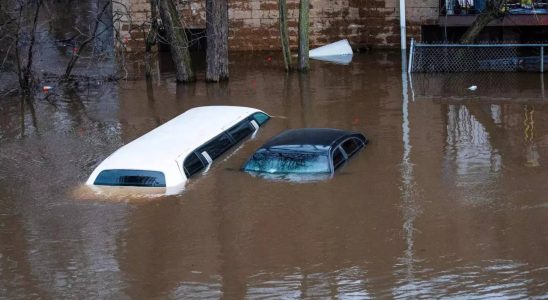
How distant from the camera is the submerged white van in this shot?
12.6 metres

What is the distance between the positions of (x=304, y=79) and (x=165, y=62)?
6765mm

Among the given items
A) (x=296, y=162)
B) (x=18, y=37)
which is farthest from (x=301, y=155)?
(x=18, y=37)

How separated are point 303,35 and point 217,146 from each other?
10645 mm

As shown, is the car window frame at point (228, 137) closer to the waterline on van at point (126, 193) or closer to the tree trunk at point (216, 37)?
the waterline on van at point (126, 193)

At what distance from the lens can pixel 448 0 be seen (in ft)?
89.7

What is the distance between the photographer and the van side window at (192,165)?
42.9 ft

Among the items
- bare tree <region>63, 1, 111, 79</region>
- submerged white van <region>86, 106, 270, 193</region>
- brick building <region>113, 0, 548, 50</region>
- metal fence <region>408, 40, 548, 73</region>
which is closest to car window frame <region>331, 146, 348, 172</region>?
submerged white van <region>86, 106, 270, 193</region>

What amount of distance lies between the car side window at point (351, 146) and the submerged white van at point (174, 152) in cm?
212

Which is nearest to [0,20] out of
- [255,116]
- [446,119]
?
[255,116]

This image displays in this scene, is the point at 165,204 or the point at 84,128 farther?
the point at 84,128

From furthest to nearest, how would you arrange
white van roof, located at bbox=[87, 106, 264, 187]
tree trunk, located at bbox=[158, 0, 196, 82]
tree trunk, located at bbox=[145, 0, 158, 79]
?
tree trunk, located at bbox=[145, 0, 158, 79]
tree trunk, located at bbox=[158, 0, 196, 82]
white van roof, located at bbox=[87, 106, 264, 187]

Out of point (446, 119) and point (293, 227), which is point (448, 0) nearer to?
point (446, 119)

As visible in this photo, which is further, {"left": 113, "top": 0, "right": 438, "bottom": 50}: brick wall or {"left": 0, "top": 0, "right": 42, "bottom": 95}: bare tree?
{"left": 113, "top": 0, "right": 438, "bottom": 50}: brick wall

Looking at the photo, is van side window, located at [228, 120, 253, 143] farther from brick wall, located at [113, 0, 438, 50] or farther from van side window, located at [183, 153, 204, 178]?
brick wall, located at [113, 0, 438, 50]
